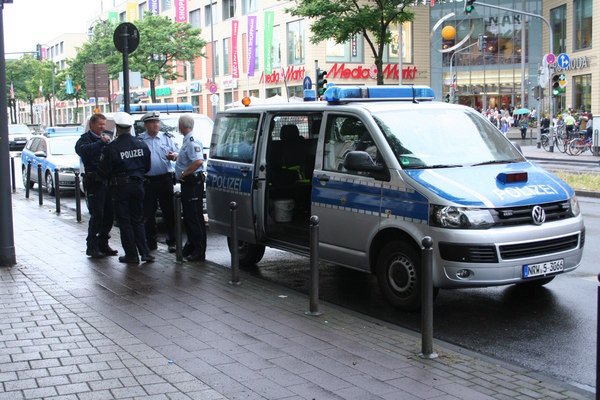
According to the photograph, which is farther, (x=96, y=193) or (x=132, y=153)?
(x=96, y=193)

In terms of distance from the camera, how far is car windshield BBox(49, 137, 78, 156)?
20375 millimetres

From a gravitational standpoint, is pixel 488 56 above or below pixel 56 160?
above

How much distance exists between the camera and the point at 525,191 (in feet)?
21.8

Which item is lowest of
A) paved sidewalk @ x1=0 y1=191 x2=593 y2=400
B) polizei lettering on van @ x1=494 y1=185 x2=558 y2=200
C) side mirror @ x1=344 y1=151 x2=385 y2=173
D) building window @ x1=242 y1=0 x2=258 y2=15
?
paved sidewalk @ x1=0 y1=191 x2=593 y2=400

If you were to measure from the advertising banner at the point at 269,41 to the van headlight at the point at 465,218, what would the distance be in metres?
45.8

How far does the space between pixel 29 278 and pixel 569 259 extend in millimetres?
5903

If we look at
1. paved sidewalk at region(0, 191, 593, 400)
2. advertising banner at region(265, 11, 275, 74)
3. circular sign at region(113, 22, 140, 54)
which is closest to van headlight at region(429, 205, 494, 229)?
paved sidewalk at region(0, 191, 593, 400)

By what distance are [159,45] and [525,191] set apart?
162 feet

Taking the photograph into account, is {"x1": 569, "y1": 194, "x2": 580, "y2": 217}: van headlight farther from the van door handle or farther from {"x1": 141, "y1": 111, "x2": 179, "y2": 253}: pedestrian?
{"x1": 141, "y1": 111, "x2": 179, "y2": 253}: pedestrian

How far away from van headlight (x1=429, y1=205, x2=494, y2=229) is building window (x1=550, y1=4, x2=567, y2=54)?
44219 mm

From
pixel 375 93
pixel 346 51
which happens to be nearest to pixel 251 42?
pixel 346 51

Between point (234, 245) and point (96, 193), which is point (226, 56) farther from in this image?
point (234, 245)

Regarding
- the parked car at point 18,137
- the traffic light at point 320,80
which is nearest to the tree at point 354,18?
the traffic light at point 320,80

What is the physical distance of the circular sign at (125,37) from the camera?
13.1m
